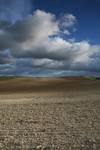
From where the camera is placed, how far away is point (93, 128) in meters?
16.7

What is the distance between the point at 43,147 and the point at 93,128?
170 inches

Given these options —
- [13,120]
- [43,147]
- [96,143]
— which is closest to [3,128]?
[13,120]

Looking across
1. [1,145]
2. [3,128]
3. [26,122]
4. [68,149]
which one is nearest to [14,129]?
[3,128]

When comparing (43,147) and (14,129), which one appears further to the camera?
(14,129)

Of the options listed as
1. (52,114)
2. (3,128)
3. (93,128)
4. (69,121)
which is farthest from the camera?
Answer: (52,114)

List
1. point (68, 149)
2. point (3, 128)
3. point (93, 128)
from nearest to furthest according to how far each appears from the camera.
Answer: point (68, 149) < point (93, 128) < point (3, 128)

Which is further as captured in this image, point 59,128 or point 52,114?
point 52,114

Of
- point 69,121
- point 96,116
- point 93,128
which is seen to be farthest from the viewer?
point 96,116

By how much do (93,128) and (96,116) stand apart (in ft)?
13.3

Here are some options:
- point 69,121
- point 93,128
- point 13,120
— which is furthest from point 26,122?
point 93,128

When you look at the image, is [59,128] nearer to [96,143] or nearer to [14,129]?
[14,129]

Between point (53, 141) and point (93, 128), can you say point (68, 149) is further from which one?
point (93, 128)

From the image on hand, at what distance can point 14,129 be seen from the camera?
1745 centimetres

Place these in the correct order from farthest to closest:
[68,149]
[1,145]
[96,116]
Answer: [96,116], [1,145], [68,149]
